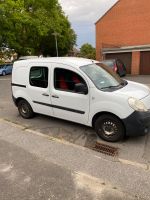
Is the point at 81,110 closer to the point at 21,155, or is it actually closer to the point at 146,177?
the point at 21,155

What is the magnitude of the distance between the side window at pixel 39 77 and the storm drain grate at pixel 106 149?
6.80 ft

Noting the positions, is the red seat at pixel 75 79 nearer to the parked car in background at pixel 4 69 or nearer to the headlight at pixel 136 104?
the headlight at pixel 136 104

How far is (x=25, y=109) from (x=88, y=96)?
250 centimetres

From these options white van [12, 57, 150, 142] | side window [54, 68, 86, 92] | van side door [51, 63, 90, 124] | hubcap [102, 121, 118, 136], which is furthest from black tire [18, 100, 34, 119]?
hubcap [102, 121, 118, 136]

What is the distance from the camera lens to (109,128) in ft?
16.0

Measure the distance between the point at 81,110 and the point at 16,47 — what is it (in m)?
24.1

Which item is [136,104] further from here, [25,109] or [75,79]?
[25,109]

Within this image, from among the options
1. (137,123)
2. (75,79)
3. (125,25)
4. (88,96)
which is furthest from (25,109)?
(125,25)

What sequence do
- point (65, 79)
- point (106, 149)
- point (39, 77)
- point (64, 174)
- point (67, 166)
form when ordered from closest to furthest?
point (64, 174)
point (67, 166)
point (106, 149)
point (65, 79)
point (39, 77)

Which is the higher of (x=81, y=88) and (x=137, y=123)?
(x=81, y=88)

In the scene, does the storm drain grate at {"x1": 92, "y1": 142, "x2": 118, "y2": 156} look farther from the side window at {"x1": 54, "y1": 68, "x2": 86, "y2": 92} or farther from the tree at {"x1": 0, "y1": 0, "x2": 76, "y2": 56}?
the tree at {"x1": 0, "y1": 0, "x2": 76, "y2": 56}

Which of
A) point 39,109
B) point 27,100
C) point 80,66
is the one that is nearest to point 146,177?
point 80,66

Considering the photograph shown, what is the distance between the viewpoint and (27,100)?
649 cm

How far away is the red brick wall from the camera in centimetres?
2234
